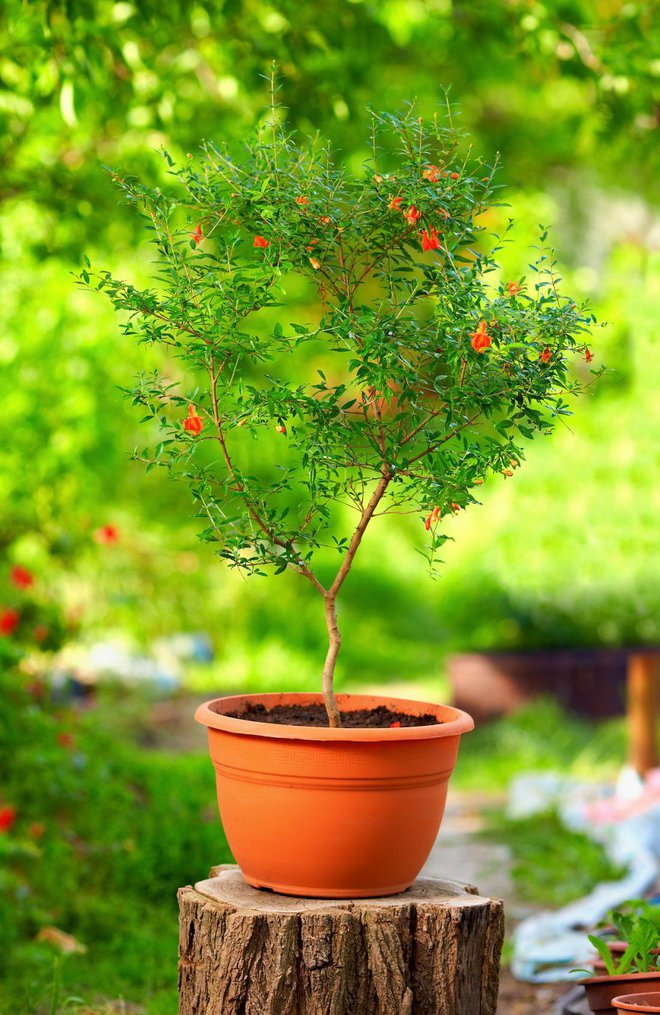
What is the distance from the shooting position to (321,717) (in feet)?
7.98

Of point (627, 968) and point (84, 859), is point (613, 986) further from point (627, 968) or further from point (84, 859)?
point (84, 859)

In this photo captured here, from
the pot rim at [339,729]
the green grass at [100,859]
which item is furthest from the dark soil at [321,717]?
the green grass at [100,859]

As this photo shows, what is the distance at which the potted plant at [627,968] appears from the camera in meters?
2.22

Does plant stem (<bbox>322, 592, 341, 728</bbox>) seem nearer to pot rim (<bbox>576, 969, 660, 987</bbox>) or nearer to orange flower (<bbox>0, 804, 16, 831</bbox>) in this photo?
pot rim (<bbox>576, 969, 660, 987</bbox>)

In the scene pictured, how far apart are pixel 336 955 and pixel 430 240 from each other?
132cm

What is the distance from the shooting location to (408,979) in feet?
7.13

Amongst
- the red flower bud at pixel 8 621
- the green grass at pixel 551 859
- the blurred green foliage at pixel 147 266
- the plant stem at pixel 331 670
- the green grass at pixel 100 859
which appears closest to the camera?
the plant stem at pixel 331 670

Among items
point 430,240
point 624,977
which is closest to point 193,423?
point 430,240

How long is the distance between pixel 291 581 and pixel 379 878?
284 inches

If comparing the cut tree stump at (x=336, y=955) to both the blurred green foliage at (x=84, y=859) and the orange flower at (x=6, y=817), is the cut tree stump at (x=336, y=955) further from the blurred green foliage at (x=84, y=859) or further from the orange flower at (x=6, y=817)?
the orange flower at (x=6, y=817)

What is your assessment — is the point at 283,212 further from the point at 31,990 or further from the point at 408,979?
the point at 31,990

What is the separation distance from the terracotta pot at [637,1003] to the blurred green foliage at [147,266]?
148cm

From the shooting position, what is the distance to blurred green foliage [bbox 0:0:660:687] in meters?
3.94

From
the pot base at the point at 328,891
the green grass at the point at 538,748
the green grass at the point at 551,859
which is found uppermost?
the pot base at the point at 328,891
